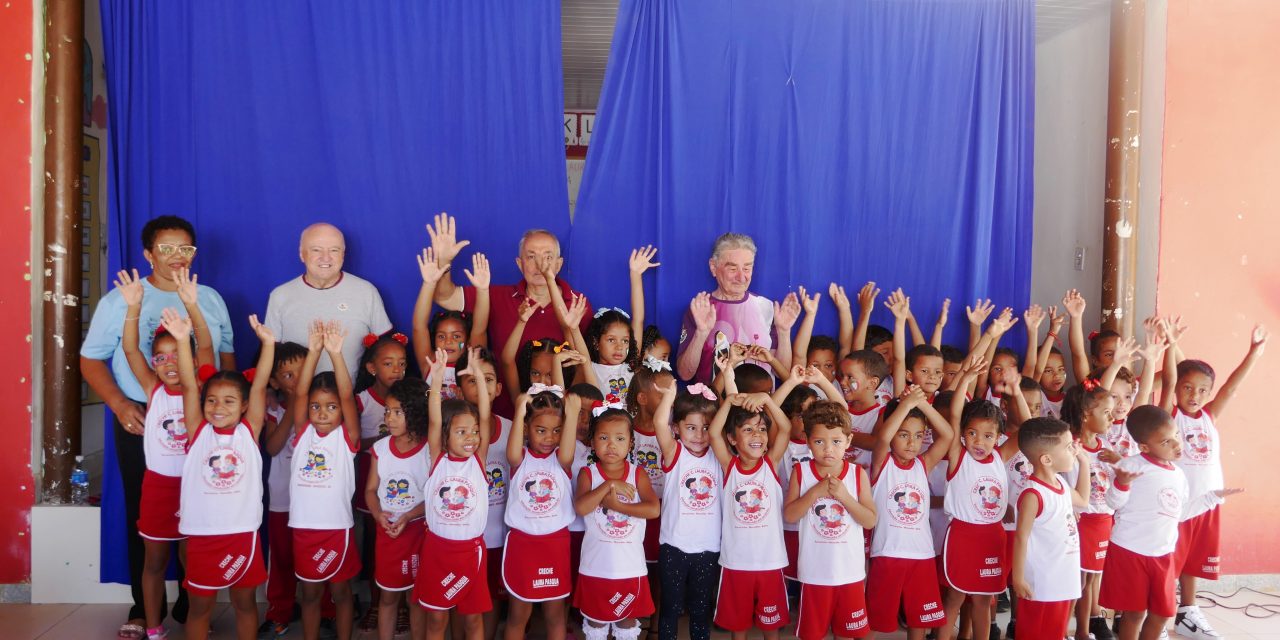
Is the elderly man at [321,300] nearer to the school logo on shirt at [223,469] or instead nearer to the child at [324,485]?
the child at [324,485]

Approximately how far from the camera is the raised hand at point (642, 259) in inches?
165

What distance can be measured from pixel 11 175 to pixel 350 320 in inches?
69.3

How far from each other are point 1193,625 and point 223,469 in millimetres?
4344

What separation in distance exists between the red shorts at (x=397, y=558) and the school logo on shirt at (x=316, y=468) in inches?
12.2

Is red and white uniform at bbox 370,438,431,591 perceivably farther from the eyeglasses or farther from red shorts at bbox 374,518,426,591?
the eyeglasses

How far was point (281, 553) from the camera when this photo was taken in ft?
12.2

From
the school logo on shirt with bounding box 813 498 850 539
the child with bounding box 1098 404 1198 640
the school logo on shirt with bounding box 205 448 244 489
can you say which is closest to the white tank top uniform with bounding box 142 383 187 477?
the school logo on shirt with bounding box 205 448 244 489

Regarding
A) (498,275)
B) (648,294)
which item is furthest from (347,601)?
(648,294)

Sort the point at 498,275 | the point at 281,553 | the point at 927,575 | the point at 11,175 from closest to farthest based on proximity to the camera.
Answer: the point at 927,575 < the point at 281,553 < the point at 11,175 < the point at 498,275

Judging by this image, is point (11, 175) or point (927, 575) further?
point (11, 175)

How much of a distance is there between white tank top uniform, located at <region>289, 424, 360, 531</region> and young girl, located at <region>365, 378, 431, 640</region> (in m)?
0.12

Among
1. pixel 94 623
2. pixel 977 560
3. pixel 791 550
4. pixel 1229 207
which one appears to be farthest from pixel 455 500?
pixel 1229 207

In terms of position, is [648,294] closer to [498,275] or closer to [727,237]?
[727,237]

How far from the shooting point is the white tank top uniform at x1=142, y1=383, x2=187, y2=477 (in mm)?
3527
